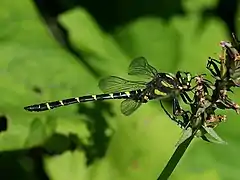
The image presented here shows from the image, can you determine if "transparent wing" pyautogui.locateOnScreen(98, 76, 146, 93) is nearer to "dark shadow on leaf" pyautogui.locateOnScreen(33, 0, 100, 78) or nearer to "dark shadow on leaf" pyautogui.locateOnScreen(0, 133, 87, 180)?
"dark shadow on leaf" pyautogui.locateOnScreen(0, 133, 87, 180)

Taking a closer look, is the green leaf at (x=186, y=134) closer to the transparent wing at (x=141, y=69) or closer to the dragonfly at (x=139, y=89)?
the dragonfly at (x=139, y=89)

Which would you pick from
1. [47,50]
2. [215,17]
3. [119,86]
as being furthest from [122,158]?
[215,17]

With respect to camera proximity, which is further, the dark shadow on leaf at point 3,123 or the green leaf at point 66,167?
the dark shadow on leaf at point 3,123

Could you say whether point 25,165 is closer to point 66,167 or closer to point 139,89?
point 66,167

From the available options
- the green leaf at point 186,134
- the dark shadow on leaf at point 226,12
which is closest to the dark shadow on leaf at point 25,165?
the green leaf at point 186,134

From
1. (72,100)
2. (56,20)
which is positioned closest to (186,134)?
(72,100)

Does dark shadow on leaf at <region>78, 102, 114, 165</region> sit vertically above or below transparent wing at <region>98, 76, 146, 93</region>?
below

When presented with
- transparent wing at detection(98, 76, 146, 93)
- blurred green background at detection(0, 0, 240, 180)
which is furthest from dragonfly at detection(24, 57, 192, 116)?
blurred green background at detection(0, 0, 240, 180)
